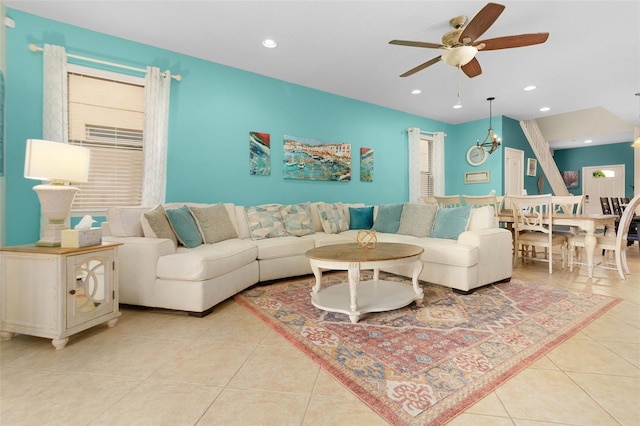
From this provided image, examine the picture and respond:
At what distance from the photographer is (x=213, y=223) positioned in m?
3.35

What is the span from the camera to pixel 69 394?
1.45 metres

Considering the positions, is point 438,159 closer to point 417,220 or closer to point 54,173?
point 417,220

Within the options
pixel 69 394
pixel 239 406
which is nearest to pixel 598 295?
pixel 239 406

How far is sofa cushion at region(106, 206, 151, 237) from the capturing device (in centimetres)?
274

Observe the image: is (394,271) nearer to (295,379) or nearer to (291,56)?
(295,379)

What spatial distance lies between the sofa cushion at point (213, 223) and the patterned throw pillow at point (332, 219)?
4.20 ft

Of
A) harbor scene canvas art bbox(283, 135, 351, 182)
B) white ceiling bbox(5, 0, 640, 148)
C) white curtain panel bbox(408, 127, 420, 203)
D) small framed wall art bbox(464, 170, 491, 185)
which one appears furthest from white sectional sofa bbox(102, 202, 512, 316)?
small framed wall art bbox(464, 170, 491, 185)

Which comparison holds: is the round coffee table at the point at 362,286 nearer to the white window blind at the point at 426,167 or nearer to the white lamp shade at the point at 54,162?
the white lamp shade at the point at 54,162

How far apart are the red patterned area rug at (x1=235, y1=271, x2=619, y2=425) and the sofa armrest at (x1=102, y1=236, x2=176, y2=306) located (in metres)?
0.79

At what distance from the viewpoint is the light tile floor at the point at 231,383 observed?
129 cm

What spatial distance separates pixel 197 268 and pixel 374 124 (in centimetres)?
452

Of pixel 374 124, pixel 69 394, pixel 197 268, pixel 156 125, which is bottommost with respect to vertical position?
pixel 69 394

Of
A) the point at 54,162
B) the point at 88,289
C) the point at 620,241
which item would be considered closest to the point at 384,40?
the point at 54,162

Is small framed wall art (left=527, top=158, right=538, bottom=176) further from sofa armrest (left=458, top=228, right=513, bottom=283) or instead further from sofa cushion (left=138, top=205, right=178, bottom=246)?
sofa cushion (left=138, top=205, right=178, bottom=246)
